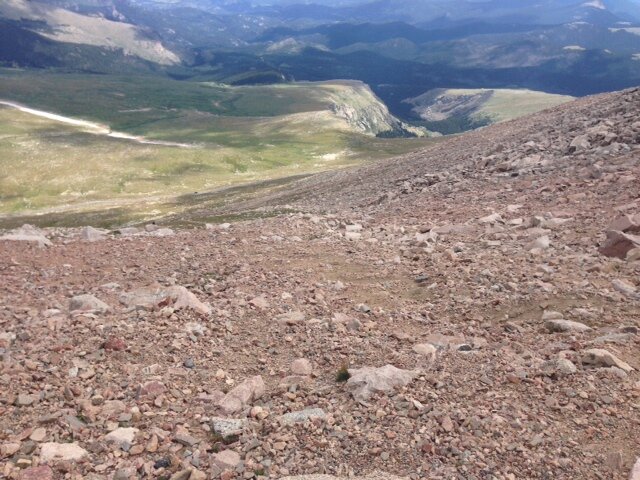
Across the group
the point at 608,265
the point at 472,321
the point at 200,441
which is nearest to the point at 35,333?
the point at 200,441

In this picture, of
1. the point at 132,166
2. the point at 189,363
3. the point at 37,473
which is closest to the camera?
the point at 37,473

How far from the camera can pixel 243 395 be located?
11820 mm

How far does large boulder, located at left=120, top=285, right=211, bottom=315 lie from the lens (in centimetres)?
1625

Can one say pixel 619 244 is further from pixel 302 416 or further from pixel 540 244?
pixel 302 416

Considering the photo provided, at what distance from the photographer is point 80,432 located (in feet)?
34.3

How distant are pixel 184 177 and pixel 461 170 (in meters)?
117

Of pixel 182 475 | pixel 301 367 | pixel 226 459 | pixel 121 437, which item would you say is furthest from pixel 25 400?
pixel 301 367

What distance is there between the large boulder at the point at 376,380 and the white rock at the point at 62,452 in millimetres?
5873

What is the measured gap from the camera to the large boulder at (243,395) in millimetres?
11523

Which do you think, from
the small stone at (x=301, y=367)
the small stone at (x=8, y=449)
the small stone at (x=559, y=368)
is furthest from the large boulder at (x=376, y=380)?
the small stone at (x=8, y=449)

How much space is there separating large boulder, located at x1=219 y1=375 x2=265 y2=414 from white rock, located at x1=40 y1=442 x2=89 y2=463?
9.84ft

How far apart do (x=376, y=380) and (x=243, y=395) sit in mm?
3188

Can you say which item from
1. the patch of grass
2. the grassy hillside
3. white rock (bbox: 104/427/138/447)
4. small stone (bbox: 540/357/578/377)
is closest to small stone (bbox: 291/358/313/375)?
the patch of grass

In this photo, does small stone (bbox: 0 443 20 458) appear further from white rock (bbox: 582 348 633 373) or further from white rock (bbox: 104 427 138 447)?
white rock (bbox: 582 348 633 373)
